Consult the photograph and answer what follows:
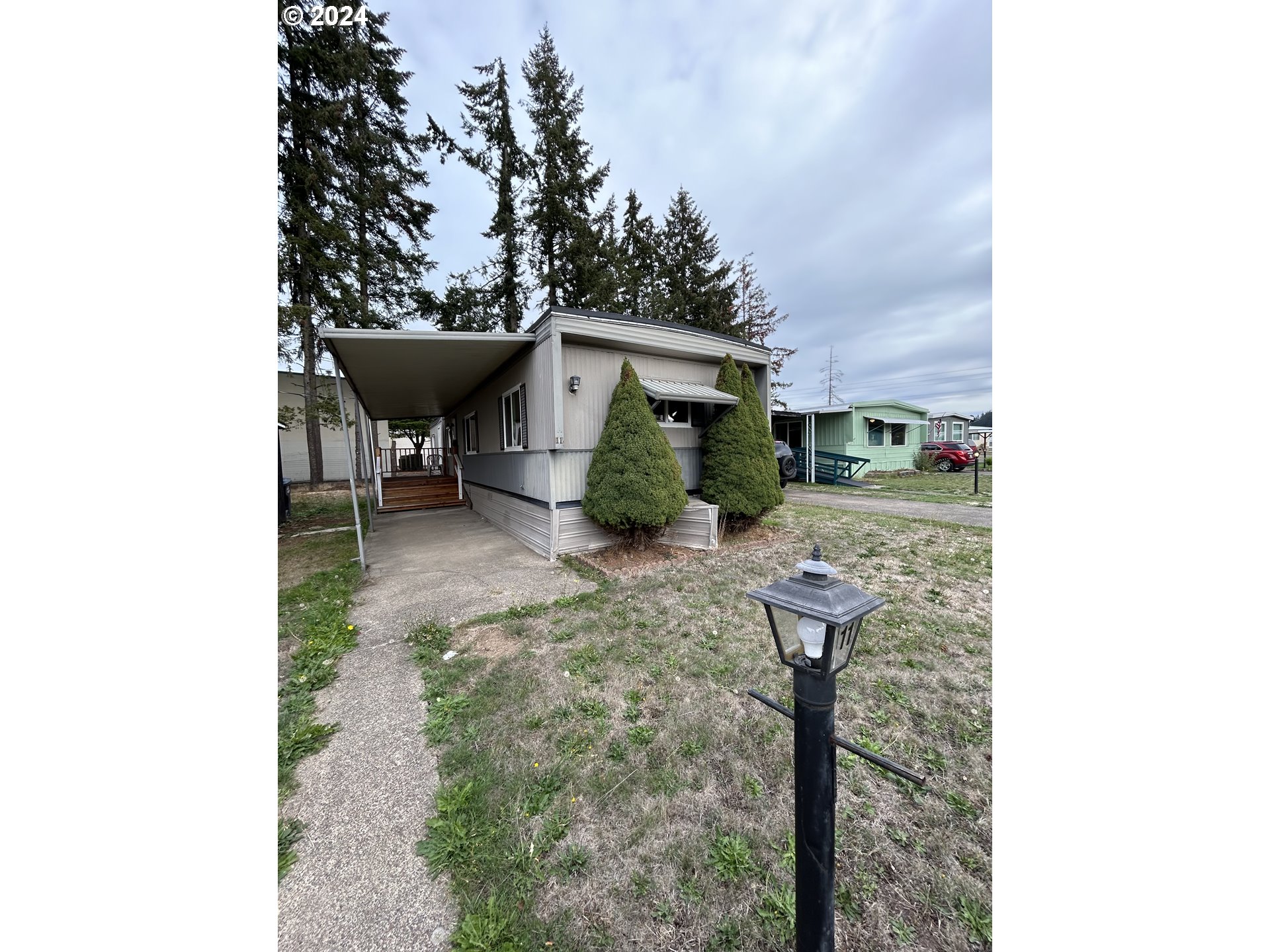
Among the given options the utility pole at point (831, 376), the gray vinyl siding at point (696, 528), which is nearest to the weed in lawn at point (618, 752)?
the gray vinyl siding at point (696, 528)

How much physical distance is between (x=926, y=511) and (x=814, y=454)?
27.1 feet

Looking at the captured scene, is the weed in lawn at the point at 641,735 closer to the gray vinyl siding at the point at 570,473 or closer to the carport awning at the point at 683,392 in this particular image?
the gray vinyl siding at the point at 570,473

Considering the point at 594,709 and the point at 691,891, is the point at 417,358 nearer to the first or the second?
the point at 594,709

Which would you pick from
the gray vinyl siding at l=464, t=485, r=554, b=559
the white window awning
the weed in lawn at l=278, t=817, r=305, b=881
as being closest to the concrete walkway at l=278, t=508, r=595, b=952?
the weed in lawn at l=278, t=817, r=305, b=881

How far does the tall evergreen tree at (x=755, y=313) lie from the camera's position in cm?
2012

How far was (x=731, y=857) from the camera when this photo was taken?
59.8 inches

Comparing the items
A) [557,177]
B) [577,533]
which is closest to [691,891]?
[577,533]

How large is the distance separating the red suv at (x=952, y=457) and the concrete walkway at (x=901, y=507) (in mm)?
10791

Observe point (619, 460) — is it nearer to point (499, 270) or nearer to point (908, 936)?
point (908, 936)

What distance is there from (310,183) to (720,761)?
664 inches

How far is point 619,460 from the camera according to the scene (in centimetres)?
561

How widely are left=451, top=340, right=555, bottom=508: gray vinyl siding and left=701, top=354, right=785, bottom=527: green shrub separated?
2.83 meters
